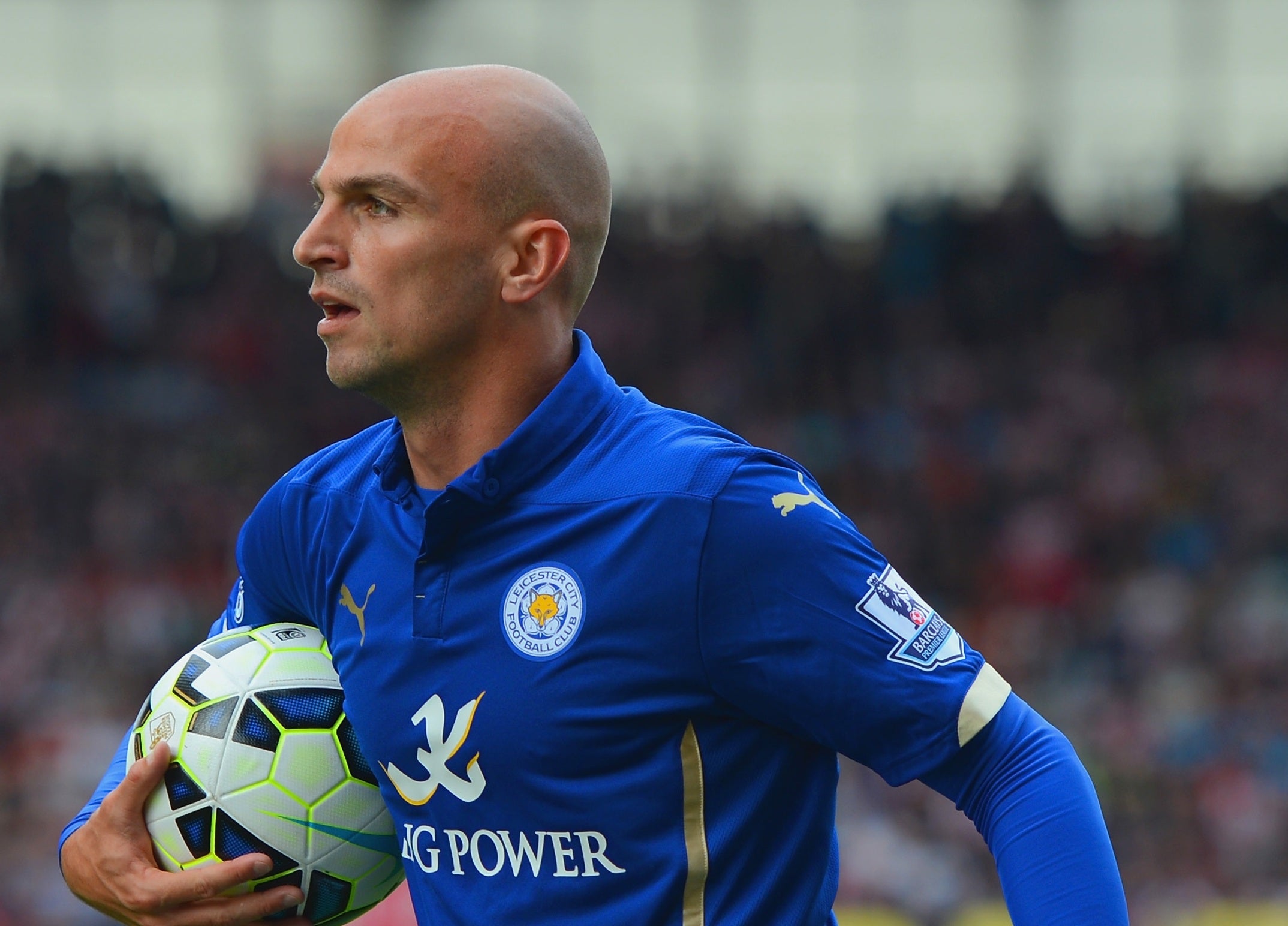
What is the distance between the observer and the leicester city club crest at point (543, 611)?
7.02 feet

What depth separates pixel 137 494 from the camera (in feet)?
44.5

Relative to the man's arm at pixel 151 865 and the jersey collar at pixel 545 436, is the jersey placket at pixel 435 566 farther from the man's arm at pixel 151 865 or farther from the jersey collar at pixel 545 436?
the man's arm at pixel 151 865

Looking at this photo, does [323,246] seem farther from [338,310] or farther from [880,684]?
[880,684]

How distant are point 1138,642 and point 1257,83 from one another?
332 inches

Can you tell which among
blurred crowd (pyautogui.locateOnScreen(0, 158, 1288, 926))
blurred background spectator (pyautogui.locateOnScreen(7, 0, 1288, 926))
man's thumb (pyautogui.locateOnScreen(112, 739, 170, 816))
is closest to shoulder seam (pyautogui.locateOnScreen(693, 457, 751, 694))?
man's thumb (pyautogui.locateOnScreen(112, 739, 170, 816))

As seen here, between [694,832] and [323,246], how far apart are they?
3.12 feet

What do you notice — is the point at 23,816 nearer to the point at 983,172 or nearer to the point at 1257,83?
the point at 983,172

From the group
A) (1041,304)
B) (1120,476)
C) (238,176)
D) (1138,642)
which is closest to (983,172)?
(1041,304)

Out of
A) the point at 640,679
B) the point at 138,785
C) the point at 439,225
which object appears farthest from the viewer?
the point at 138,785

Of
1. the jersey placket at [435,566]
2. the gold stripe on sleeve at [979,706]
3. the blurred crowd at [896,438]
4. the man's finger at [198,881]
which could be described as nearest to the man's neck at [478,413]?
the jersey placket at [435,566]

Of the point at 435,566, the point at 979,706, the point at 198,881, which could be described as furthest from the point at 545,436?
the point at 198,881

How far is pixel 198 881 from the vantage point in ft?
7.70

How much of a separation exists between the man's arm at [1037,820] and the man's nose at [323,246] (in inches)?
42.1

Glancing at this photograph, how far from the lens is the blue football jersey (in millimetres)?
2047
